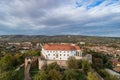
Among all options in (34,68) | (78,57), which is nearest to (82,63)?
(78,57)

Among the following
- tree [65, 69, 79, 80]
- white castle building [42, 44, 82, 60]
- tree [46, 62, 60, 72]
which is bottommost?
tree [65, 69, 79, 80]

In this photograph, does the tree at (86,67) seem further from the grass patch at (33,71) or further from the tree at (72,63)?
the grass patch at (33,71)

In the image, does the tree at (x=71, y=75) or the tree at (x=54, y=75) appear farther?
the tree at (x=71, y=75)

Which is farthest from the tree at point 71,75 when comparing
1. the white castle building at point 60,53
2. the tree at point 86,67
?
the white castle building at point 60,53

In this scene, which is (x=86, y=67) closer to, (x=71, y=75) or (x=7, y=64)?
(x=71, y=75)

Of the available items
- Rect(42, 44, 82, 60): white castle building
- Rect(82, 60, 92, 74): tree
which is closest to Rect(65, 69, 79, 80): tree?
Rect(82, 60, 92, 74): tree

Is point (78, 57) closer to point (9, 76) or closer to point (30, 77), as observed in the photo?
point (30, 77)

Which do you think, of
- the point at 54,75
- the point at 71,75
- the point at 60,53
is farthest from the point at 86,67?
the point at 54,75

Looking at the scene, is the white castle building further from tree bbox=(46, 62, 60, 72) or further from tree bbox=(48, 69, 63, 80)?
tree bbox=(48, 69, 63, 80)

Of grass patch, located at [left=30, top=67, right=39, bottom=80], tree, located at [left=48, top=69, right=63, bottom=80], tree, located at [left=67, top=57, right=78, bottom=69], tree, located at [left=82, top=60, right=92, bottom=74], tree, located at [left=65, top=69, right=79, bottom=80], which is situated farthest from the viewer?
tree, located at [left=82, top=60, right=92, bottom=74]

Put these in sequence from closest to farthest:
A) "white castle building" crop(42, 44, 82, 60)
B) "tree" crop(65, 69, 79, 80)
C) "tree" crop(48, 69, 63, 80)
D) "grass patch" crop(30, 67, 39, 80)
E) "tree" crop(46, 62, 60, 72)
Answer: "tree" crop(48, 69, 63, 80), "tree" crop(65, 69, 79, 80), "grass patch" crop(30, 67, 39, 80), "tree" crop(46, 62, 60, 72), "white castle building" crop(42, 44, 82, 60)

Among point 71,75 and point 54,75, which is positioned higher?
point 54,75

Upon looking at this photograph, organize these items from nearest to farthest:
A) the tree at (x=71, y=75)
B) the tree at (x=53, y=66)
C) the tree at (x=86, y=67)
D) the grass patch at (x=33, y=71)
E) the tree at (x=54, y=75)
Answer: the tree at (x=54, y=75)
the tree at (x=71, y=75)
the grass patch at (x=33, y=71)
the tree at (x=53, y=66)
the tree at (x=86, y=67)
